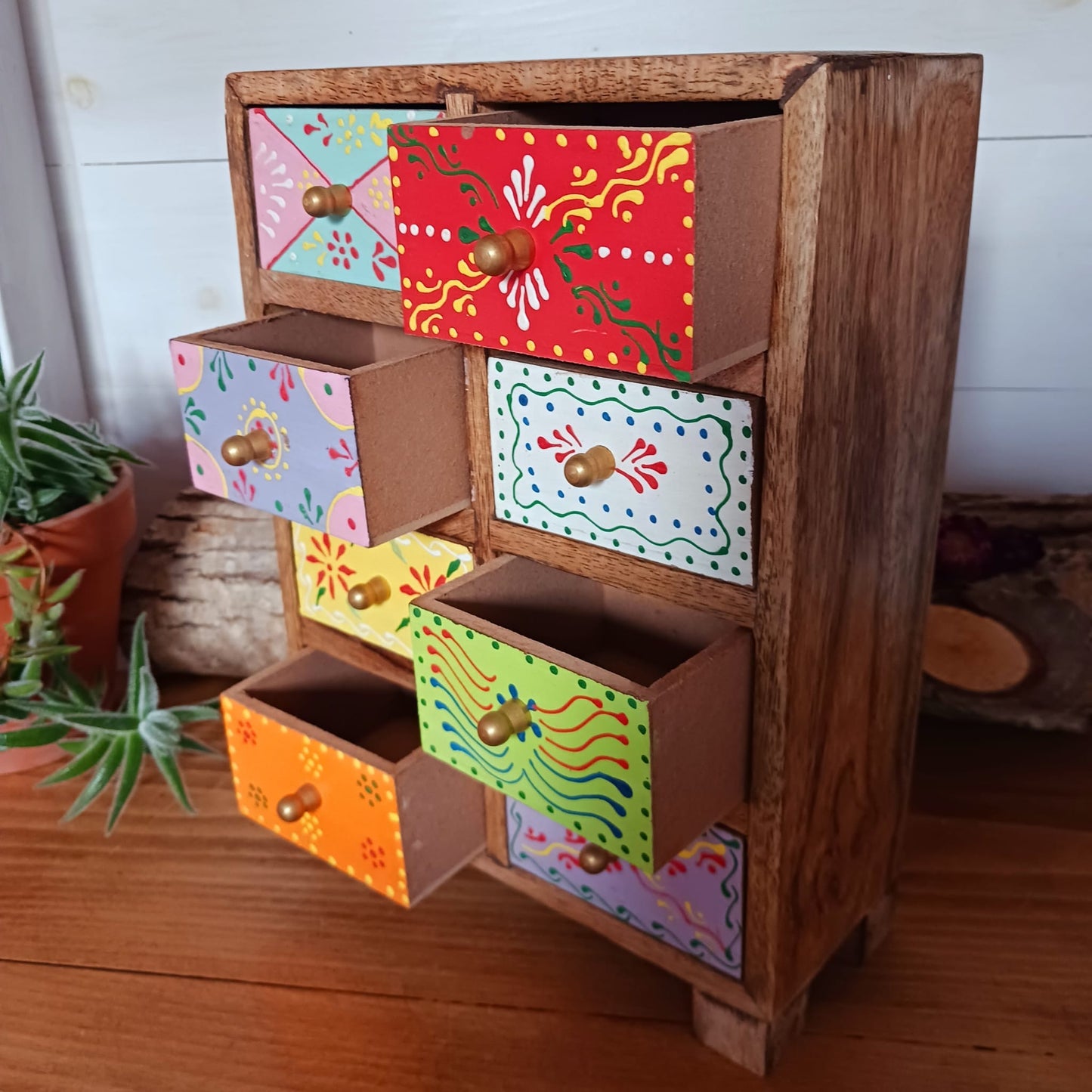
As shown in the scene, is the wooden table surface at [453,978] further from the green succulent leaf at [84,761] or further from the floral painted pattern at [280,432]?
the floral painted pattern at [280,432]

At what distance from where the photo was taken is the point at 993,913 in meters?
1.02

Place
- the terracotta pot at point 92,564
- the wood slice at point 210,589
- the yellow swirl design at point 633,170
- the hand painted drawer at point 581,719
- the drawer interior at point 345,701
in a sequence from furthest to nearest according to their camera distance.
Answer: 1. the wood slice at point 210,589
2. the terracotta pot at point 92,564
3. the drawer interior at point 345,701
4. the hand painted drawer at point 581,719
5. the yellow swirl design at point 633,170

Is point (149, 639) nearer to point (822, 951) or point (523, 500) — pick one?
point (523, 500)

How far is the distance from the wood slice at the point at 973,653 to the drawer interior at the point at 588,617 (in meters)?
0.38

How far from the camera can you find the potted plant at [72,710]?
1116mm

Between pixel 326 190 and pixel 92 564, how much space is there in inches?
22.8

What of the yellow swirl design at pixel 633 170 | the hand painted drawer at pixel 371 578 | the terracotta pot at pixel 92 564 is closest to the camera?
the yellow swirl design at pixel 633 170

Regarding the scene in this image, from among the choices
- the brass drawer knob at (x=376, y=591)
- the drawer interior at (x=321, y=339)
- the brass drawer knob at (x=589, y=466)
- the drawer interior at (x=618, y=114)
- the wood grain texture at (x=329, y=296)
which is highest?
the drawer interior at (x=618, y=114)

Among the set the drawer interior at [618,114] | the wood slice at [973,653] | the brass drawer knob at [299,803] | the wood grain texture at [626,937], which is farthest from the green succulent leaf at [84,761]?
the wood slice at [973,653]

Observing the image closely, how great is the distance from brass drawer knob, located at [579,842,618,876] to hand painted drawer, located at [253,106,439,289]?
0.45 meters

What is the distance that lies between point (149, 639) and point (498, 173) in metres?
0.92

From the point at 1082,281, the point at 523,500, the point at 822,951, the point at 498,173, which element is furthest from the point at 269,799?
the point at 1082,281

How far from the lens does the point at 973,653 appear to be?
119 centimetres

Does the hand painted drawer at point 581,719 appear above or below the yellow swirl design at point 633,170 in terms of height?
below
